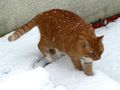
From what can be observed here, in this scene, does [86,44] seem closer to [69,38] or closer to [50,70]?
[69,38]

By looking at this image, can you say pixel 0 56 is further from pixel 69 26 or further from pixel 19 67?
pixel 69 26

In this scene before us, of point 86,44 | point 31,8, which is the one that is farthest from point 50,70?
point 31,8

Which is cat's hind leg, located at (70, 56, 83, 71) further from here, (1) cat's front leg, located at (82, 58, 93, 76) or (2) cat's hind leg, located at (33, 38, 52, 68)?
(2) cat's hind leg, located at (33, 38, 52, 68)

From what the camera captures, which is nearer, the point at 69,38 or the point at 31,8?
the point at 69,38

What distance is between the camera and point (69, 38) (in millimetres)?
4152

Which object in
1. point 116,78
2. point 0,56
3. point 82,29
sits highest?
point 82,29

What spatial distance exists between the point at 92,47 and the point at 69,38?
36 centimetres

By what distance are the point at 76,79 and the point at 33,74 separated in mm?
770

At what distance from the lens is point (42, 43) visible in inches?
174

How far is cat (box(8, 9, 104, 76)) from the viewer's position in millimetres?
3926

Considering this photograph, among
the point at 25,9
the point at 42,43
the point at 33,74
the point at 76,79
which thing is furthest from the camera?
the point at 25,9

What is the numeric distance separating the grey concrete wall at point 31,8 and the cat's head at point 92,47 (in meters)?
1.35

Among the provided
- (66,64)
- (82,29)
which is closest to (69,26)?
(82,29)

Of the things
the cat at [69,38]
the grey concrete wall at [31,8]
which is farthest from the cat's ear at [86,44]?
the grey concrete wall at [31,8]
